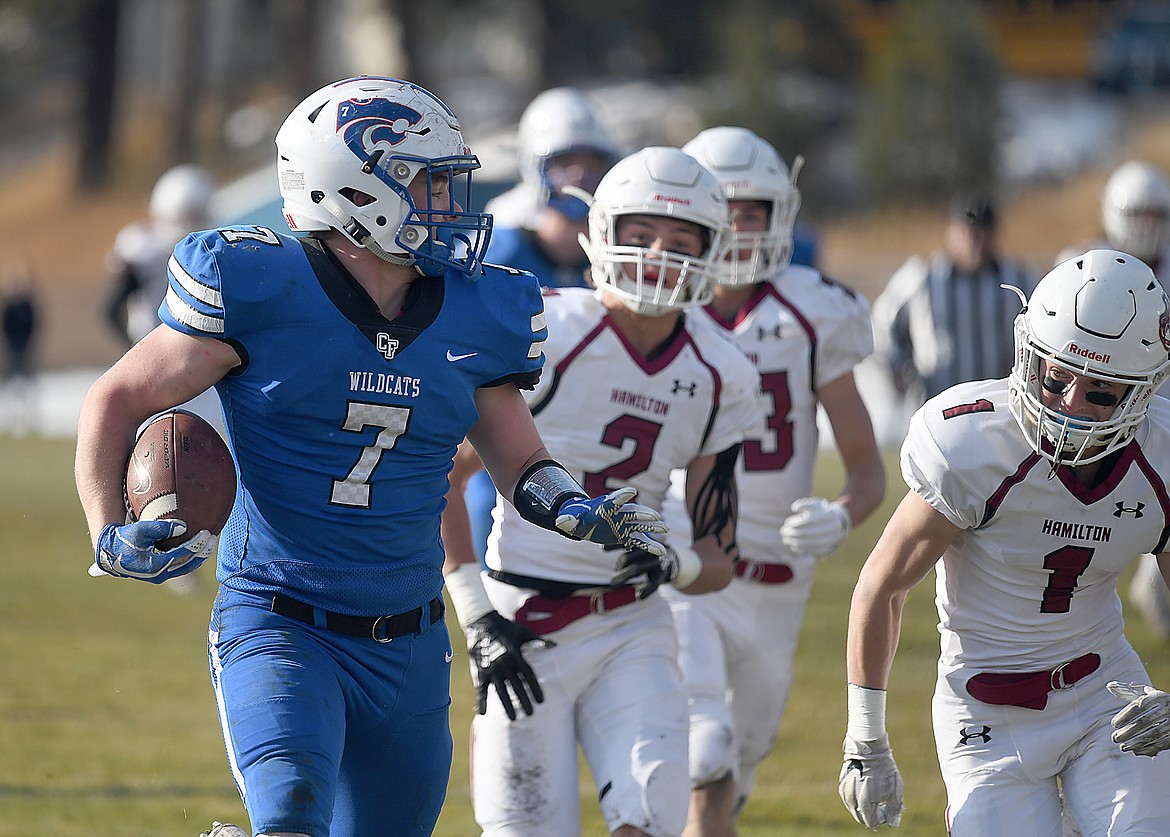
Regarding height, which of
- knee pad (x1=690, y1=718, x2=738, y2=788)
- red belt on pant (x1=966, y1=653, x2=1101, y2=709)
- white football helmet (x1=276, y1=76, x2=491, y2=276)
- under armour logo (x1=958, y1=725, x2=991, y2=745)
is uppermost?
white football helmet (x1=276, y1=76, x2=491, y2=276)

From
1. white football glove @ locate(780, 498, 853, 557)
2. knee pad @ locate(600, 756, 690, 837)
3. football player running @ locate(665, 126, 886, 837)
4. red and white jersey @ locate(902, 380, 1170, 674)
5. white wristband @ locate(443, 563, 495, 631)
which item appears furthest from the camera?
football player running @ locate(665, 126, 886, 837)

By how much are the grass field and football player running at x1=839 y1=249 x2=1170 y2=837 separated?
1.84 m

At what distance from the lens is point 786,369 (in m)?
5.17

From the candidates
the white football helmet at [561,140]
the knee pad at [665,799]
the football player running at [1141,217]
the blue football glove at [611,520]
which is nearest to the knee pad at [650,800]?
the knee pad at [665,799]

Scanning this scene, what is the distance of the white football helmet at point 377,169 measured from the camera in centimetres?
334

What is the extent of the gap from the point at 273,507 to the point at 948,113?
2867cm

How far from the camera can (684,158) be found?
14.5 feet

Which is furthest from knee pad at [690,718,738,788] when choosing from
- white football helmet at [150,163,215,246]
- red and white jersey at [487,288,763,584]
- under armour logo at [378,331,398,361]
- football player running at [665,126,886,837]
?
white football helmet at [150,163,215,246]

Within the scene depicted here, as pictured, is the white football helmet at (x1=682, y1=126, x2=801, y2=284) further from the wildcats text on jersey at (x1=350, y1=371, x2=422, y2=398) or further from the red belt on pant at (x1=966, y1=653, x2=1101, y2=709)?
the wildcats text on jersey at (x1=350, y1=371, x2=422, y2=398)

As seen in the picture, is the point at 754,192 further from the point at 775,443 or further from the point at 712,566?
the point at 712,566

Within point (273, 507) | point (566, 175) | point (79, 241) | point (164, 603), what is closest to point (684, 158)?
point (273, 507)

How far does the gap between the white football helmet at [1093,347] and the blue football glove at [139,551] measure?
1723mm

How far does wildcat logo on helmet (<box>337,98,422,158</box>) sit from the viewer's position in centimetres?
334

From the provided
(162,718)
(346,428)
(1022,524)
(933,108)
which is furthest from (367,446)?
(933,108)
